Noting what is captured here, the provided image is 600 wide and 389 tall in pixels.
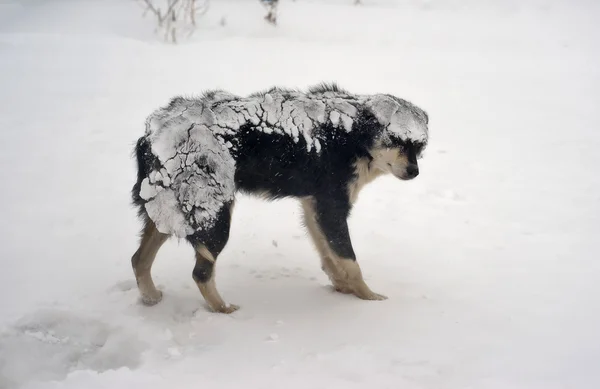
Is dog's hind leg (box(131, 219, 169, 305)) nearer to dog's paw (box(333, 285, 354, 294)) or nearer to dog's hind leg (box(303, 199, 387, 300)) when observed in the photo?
dog's hind leg (box(303, 199, 387, 300))

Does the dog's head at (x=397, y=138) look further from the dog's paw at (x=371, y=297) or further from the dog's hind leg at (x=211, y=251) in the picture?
the dog's hind leg at (x=211, y=251)

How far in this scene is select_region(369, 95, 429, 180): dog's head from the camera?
165 inches

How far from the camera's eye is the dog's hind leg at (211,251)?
3846 millimetres

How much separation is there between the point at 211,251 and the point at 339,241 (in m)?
0.99

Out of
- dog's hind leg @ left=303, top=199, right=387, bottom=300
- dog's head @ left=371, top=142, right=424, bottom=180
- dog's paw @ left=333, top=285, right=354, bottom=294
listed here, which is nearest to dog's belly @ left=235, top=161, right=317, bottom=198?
dog's hind leg @ left=303, top=199, right=387, bottom=300

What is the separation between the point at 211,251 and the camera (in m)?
3.90

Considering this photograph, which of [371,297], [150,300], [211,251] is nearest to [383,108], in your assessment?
[371,297]
